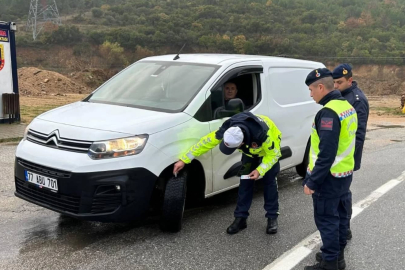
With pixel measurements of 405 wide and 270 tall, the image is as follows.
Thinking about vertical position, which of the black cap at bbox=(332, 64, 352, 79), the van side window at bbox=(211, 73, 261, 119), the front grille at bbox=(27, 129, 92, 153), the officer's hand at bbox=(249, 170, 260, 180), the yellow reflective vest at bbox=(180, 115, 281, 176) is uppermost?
the black cap at bbox=(332, 64, 352, 79)

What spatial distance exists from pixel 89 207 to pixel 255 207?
89.1 inches

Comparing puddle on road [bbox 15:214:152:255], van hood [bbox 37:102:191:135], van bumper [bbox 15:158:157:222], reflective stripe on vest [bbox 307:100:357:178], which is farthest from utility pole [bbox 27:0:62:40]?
reflective stripe on vest [bbox 307:100:357:178]

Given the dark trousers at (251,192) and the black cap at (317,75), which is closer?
the black cap at (317,75)

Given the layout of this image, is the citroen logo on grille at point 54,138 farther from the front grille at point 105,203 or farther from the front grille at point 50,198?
the front grille at point 105,203

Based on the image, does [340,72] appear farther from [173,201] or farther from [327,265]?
[173,201]

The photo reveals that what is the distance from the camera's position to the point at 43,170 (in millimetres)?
3803

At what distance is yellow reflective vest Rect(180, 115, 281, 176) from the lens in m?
4.02

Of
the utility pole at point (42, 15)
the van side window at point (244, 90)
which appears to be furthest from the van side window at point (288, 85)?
the utility pole at point (42, 15)

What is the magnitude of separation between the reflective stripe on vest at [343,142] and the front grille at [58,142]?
1.91 meters

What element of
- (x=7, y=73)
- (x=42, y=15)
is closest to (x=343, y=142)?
(x=7, y=73)

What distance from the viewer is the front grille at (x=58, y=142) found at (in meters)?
3.73

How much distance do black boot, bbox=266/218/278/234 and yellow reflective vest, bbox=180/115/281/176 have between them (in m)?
0.64

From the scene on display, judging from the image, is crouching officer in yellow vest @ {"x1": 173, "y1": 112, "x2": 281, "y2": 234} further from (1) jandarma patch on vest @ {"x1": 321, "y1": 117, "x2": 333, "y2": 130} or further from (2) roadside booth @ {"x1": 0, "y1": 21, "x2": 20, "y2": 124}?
(2) roadside booth @ {"x1": 0, "y1": 21, "x2": 20, "y2": 124}

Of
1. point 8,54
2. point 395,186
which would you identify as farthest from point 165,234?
point 8,54
